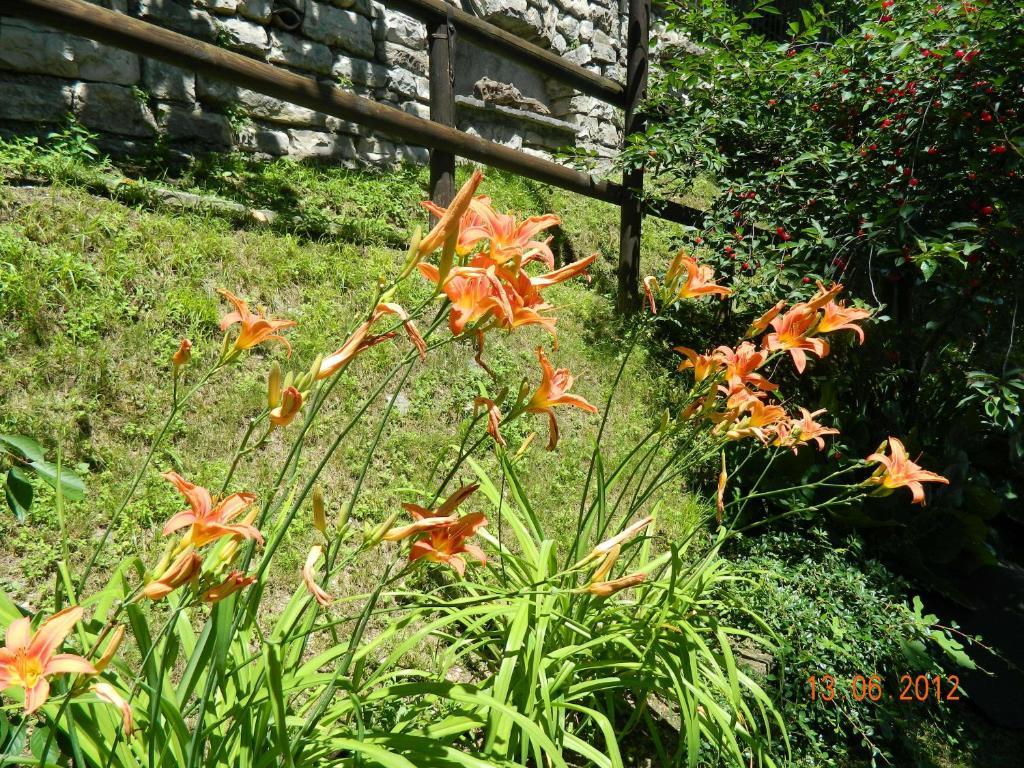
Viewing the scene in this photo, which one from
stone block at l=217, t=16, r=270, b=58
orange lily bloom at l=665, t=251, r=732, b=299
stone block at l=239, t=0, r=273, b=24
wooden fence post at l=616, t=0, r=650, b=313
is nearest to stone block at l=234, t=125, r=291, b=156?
stone block at l=217, t=16, r=270, b=58

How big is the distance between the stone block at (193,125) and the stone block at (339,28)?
0.87 metres

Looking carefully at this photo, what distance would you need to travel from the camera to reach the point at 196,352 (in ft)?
8.26

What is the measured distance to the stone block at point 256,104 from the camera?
383 cm

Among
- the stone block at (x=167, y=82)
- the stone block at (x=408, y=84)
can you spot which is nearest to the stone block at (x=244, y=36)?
the stone block at (x=167, y=82)

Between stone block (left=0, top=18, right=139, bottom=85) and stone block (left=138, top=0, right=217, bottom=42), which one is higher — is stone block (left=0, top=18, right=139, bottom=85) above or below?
below

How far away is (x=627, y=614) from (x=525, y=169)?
8.15 ft

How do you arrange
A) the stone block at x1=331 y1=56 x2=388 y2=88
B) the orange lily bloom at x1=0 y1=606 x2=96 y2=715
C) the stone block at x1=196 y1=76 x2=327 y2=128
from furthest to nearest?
the stone block at x1=331 y1=56 x2=388 y2=88, the stone block at x1=196 y1=76 x2=327 y2=128, the orange lily bloom at x1=0 y1=606 x2=96 y2=715

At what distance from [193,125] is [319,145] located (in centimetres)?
76

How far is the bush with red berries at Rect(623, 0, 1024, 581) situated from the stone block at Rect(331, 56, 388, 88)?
1.76 meters

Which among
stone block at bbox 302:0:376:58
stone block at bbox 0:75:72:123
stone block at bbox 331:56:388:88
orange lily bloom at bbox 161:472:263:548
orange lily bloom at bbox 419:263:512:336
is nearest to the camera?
orange lily bloom at bbox 161:472:263:548

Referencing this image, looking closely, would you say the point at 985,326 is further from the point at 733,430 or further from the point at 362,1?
the point at 362,1

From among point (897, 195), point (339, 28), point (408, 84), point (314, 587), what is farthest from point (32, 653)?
point (408, 84)

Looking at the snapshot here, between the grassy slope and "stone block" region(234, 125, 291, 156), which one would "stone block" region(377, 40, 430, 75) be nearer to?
"stone block" region(234, 125, 291, 156)

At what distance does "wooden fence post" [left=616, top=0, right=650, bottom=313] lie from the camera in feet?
14.3
